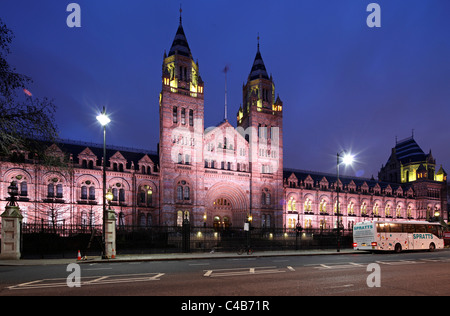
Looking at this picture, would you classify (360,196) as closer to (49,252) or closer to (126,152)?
(126,152)

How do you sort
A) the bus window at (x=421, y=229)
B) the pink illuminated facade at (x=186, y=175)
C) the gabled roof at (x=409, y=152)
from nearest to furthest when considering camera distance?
the bus window at (x=421, y=229)
the pink illuminated facade at (x=186, y=175)
the gabled roof at (x=409, y=152)

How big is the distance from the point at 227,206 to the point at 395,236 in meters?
29.1

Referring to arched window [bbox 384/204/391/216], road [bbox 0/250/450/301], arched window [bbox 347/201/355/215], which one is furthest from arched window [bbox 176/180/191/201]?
arched window [bbox 384/204/391/216]

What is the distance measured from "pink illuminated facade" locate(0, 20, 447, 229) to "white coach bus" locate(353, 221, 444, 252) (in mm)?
22665

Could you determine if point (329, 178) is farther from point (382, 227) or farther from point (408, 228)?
point (382, 227)

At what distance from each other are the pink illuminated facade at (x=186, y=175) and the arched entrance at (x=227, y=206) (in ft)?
0.55

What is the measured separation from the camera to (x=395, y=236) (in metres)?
29.4

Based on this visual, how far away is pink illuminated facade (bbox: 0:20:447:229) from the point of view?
4406 centimetres

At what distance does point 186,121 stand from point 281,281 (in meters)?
41.0

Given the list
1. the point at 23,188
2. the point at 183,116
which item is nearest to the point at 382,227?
the point at 183,116

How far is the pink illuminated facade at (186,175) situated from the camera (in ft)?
145

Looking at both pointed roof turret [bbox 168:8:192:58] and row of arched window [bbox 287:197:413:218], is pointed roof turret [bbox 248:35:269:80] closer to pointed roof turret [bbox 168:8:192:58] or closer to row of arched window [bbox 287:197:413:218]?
pointed roof turret [bbox 168:8:192:58]

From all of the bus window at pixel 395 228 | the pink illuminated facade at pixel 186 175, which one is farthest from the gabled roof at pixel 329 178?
the bus window at pixel 395 228

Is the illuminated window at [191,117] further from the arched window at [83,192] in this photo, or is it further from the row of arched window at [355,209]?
the row of arched window at [355,209]
